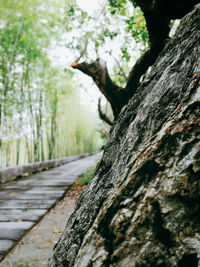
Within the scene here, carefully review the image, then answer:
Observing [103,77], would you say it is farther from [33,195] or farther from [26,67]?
[26,67]

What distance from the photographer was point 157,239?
659 mm

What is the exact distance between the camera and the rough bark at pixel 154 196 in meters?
0.65

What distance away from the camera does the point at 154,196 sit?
2.26 ft

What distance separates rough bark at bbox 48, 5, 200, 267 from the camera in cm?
65

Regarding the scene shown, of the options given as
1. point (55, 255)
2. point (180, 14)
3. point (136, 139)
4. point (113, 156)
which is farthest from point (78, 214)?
point (180, 14)

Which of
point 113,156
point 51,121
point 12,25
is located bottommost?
point 113,156

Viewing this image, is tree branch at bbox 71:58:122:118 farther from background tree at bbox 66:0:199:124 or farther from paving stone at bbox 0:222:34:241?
paving stone at bbox 0:222:34:241

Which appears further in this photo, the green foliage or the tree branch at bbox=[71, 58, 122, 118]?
the green foliage

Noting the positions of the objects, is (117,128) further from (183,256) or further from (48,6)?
(48,6)

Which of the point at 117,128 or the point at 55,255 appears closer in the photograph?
the point at 55,255

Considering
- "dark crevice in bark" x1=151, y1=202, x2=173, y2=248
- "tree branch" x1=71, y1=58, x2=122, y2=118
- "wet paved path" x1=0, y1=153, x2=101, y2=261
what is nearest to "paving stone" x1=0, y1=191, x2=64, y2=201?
"wet paved path" x1=0, y1=153, x2=101, y2=261

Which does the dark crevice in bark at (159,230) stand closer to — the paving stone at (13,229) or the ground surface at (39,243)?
the ground surface at (39,243)

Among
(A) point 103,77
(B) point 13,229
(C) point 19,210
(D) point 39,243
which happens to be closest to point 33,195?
(C) point 19,210

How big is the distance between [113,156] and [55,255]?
548 mm
